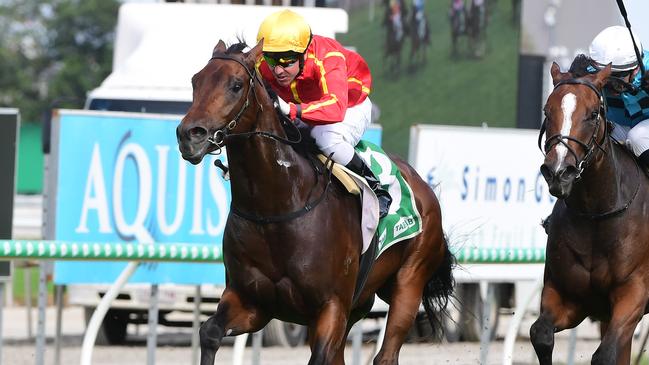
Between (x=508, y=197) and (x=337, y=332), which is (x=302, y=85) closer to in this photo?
(x=337, y=332)

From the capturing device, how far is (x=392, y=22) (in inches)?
552

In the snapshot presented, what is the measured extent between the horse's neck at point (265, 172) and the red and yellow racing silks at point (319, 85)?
0.53 ft

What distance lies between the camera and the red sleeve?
5.93 m

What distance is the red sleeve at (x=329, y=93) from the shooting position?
5930 mm

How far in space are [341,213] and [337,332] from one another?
1.77 feet

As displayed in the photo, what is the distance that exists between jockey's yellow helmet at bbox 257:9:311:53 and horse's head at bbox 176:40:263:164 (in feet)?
0.48

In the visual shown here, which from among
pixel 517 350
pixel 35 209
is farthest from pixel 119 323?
pixel 35 209

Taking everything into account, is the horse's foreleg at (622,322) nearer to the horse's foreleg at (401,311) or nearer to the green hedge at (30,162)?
the horse's foreleg at (401,311)

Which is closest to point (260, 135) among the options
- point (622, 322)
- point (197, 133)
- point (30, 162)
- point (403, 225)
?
point (197, 133)

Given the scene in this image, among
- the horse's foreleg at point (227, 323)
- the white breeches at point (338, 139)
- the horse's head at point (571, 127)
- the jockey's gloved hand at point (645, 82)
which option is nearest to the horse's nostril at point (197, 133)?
the horse's foreleg at point (227, 323)

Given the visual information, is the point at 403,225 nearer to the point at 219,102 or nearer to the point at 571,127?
the point at 571,127

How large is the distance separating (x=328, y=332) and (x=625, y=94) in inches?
72.4

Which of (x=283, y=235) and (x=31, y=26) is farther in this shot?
(x=31, y=26)

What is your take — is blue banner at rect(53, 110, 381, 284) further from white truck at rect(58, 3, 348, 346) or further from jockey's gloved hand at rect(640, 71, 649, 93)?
jockey's gloved hand at rect(640, 71, 649, 93)
